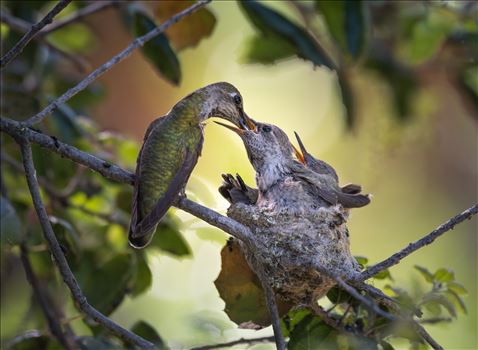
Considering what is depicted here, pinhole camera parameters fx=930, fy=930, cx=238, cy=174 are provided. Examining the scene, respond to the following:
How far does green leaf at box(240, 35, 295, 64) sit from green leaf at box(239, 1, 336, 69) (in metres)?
0.76

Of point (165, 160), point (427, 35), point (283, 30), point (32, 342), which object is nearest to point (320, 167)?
point (283, 30)

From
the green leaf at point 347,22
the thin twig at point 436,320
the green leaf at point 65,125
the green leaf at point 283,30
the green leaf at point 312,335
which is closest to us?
the green leaf at point 312,335

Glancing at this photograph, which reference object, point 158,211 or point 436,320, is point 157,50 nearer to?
point 158,211

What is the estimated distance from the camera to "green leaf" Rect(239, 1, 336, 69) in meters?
2.83

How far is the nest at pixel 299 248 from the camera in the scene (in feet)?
7.94

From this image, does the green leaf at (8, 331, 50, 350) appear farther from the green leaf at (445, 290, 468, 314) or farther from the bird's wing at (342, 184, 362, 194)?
the green leaf at (445, 290, 468, 314)

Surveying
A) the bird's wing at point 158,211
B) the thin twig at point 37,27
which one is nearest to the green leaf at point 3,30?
the thin twig at point 37,27

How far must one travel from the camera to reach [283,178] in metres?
3.05

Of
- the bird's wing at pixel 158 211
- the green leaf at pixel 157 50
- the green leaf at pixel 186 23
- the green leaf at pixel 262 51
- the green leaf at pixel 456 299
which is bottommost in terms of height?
the bird's wing at pixel 158 211

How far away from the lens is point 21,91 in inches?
135

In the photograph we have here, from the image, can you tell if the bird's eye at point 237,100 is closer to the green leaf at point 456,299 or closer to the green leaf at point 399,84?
the green leaf at point 456,299

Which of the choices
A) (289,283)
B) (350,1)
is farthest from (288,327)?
(350,1)

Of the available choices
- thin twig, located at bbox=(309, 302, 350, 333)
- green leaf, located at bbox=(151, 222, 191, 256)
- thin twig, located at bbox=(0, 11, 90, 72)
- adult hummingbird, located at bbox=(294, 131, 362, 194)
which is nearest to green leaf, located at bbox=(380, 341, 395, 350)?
thin twig, located at bbox=(309, 302, 350, 333)

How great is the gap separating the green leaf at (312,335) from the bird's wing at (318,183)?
51 cm
